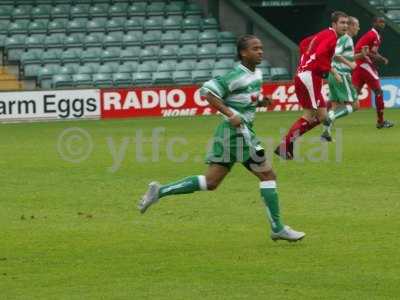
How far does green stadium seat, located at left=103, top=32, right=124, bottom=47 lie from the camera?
33456 mm

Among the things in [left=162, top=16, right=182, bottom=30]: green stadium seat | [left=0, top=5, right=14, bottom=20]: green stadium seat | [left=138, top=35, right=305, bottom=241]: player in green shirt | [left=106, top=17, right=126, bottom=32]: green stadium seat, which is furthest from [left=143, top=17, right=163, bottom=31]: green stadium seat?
[left=138, top=35, right=305, bottom=241]: player in green shirt

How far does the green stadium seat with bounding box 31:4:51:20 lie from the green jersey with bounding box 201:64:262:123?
23487 mm

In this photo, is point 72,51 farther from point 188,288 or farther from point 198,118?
point 188,288

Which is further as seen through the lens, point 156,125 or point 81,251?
point 156,125

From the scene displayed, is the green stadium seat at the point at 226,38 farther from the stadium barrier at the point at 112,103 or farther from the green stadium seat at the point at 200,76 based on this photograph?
the stadium barrier at the point at 112,103

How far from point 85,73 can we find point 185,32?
375cm

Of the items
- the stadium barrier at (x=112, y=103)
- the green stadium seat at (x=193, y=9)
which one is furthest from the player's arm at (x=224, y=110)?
the green stadium seat at (x=193, y=9)

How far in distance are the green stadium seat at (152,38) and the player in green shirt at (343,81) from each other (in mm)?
11833

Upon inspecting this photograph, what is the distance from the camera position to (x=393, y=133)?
2250 centimetres

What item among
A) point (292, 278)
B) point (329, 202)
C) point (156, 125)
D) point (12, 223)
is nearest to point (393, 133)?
point (156, 125)

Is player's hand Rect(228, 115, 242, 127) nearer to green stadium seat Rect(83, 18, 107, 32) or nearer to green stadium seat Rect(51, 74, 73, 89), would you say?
green stadium seat Rect(51, 74, 73, 89)

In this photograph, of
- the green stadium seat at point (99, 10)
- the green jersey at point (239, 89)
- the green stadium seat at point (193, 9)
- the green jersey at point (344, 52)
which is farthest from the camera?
the green stadium seat at point (193, 9)

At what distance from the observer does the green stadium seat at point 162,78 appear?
105ft

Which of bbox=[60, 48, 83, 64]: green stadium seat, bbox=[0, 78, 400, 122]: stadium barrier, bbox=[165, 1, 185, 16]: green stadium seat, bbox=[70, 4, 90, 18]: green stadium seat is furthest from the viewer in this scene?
bbox=[165, 1, 185, 16]: green stadium seat
